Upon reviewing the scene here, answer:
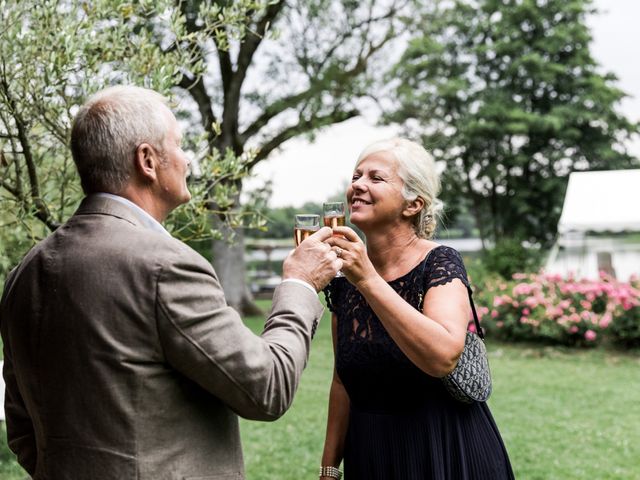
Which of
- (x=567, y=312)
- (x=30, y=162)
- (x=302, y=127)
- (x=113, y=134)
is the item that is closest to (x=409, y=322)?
(x=113, y=134)

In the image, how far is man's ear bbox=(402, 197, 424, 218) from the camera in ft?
9.03

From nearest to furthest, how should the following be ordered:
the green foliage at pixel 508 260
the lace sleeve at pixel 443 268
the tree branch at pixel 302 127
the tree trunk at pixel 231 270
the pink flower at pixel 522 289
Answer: the lace sleeve at pixel 443 268
the pink flower at pixel 522 289
the tree branch at pixel 302 127
the tree trunk at pixel 231 270
the green foliage at pixel 508 260

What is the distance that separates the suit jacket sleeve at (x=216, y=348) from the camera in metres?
1.70

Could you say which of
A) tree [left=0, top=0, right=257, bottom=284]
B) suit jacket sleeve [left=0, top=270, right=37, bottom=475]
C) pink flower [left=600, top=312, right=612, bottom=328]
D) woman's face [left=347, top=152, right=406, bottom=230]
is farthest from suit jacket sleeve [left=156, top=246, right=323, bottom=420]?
pink flower [left=600, top=312, right=612, bottom=328]

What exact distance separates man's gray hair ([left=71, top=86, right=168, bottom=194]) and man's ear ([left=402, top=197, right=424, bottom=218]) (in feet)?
3.75

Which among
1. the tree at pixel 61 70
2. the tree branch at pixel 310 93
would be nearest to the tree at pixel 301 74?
the tree branch at pixel 310 93

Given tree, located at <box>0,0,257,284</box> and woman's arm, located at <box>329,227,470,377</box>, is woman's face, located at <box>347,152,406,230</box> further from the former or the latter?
tree, located at <box>0,0,257,284</box>

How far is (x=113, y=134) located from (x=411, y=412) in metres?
1.51

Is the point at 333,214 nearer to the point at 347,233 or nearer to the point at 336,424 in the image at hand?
the point at 347,233

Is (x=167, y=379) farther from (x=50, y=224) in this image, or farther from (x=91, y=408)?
(x=50, y=224)

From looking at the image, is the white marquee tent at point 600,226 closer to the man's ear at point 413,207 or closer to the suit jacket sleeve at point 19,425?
the man's ear at point 413,207

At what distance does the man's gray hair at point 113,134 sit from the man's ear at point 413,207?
1.14 meters

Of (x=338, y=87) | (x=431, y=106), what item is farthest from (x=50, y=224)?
(x=431, y=106)

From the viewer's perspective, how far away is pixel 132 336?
1719 mm
